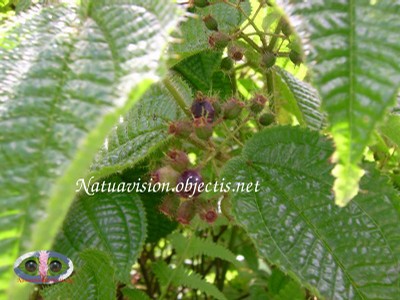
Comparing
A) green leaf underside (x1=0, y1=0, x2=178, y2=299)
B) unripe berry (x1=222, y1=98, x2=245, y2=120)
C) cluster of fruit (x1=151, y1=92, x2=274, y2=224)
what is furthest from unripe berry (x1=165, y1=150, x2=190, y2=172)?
green leaf underside (x1=0, y1=0, x2=178, y2=299)

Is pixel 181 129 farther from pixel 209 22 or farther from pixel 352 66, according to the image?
pixel 352 66

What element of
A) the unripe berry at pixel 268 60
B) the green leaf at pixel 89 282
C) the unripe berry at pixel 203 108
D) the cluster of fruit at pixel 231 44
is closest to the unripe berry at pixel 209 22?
the cluster of fruit at pixel 231 44

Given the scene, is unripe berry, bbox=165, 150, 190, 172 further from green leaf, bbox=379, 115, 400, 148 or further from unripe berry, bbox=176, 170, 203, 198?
green leaf, bbox=379, 115, 400, 148

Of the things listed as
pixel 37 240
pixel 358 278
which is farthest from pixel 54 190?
pixel 358 278

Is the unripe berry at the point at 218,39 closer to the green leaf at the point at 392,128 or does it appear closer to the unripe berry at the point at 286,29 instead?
the unripe berry at the point at 286,29

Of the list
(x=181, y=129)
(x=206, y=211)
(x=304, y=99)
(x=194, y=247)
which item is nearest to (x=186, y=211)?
(x=206, y=211)

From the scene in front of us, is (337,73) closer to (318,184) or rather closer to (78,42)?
(78,42)
